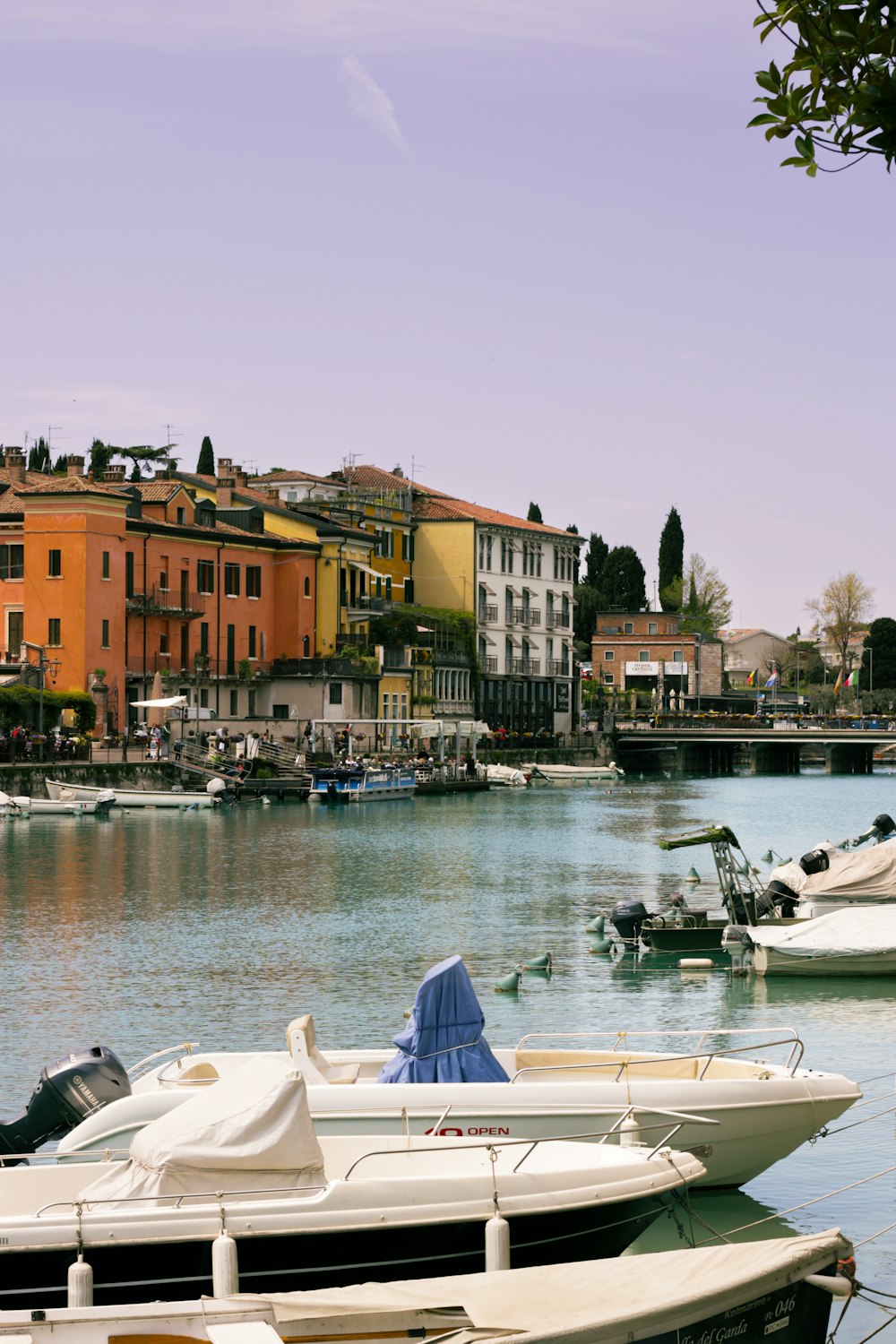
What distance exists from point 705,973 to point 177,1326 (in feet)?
63.4

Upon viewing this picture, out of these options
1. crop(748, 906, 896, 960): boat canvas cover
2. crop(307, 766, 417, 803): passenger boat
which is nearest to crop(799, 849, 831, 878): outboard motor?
crop(748, 906, 896, 960): boat canvas cover

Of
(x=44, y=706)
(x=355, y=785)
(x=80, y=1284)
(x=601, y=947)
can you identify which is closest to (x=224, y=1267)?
(x=80, y=1284)

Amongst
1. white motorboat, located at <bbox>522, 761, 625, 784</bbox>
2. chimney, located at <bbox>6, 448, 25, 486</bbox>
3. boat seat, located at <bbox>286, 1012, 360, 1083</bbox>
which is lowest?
white motorboat, located at <bbox>522, 761, 625, 784</bbox>

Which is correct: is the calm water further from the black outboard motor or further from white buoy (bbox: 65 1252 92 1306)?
the black outboard motor

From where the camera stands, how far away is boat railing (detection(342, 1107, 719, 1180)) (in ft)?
35.6

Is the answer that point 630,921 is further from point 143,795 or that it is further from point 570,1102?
point 143,795

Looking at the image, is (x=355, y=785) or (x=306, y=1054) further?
(x=355, y=785)

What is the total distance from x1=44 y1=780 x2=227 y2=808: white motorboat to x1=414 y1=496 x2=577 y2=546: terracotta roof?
40973mm

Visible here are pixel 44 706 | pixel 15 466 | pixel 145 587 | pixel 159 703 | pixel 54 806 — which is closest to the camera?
pixel 54 806

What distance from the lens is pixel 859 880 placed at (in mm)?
29984

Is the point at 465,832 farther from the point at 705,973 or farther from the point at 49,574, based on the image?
the point at 705,973

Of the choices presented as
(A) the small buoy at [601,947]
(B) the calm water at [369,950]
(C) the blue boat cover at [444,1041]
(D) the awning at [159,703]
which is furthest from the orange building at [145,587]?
(C) the blue boat cover at [444,1041]

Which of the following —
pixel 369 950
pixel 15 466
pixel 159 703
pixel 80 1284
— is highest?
pixel 15 466

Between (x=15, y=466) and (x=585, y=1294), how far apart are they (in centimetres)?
7870
